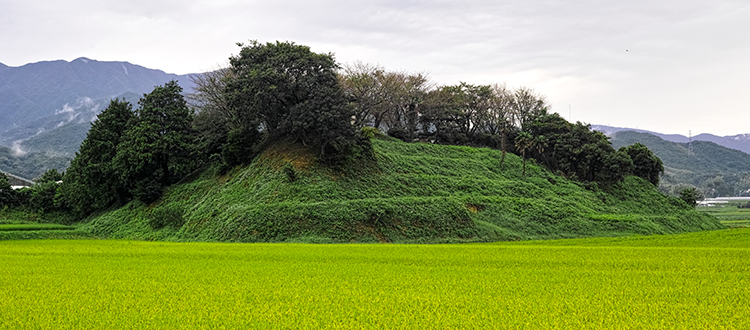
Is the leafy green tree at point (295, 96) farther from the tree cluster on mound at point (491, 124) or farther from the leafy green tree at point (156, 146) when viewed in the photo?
the tree cluster on mound at point (491, 124)

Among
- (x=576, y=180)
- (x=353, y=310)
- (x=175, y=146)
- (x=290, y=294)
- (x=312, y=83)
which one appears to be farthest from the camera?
(x=576, y=180)

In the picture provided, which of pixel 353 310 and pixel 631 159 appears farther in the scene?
pixel 631 159

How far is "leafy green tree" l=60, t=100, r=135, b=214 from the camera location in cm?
5522

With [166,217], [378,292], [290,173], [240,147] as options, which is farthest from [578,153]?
[378,292]

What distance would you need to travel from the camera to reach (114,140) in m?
57.1

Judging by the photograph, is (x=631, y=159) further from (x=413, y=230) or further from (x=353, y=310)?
(x=353, y=310)

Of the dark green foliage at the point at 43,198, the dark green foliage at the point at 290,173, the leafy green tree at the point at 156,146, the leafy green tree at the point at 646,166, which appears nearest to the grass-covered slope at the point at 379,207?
the dark green foliage at the point at 290,173

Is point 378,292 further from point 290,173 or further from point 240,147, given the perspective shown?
point 240,147

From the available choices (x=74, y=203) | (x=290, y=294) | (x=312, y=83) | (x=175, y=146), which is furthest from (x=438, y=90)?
(x=290, y=294)

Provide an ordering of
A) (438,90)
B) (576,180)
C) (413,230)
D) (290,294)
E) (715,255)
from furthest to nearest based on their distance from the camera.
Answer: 1. (438,90)
2. (576,180)
3. (413,230)
4. (715,255)
5. (290,294)

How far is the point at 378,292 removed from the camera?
47.2ft

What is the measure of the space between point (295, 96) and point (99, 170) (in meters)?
22.8

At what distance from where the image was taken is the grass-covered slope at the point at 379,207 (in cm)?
4172

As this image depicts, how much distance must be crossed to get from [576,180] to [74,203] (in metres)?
62.5
